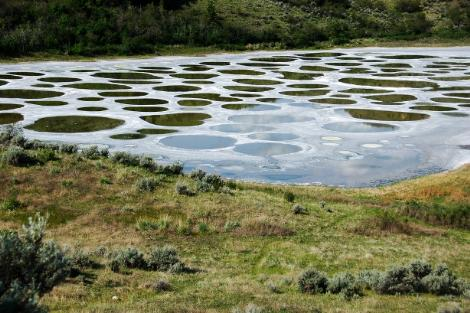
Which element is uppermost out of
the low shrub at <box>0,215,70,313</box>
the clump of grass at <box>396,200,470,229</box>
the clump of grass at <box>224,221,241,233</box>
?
the low shrub at <box>0,215,70,313</box>

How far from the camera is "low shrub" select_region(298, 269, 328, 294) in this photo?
1520cm

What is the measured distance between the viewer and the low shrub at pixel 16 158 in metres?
28.5

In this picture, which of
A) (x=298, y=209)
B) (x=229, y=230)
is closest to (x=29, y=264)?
(x=229, y=230)

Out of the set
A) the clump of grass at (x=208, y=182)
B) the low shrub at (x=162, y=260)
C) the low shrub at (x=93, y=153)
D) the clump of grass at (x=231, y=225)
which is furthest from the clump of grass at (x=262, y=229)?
the low shrub at (x=93, y=153)

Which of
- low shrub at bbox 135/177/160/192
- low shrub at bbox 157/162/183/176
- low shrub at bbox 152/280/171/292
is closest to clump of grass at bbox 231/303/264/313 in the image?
low shrub at bbox 152/280/171/292

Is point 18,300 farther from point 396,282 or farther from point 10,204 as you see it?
point 10,204

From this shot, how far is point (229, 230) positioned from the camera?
2272cm

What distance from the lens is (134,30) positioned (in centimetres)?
10169

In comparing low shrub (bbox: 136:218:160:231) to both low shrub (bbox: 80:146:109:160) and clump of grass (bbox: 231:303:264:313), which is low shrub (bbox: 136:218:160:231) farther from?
clump of grass (bbox: 231:303:264:313)

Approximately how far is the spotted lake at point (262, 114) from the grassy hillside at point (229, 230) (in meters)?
4.24

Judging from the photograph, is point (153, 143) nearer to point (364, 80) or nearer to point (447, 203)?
point (447, 203)

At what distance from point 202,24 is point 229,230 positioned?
88.9m

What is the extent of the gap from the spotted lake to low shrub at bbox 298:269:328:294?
16.0 metres

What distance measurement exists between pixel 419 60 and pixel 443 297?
3061 inches
